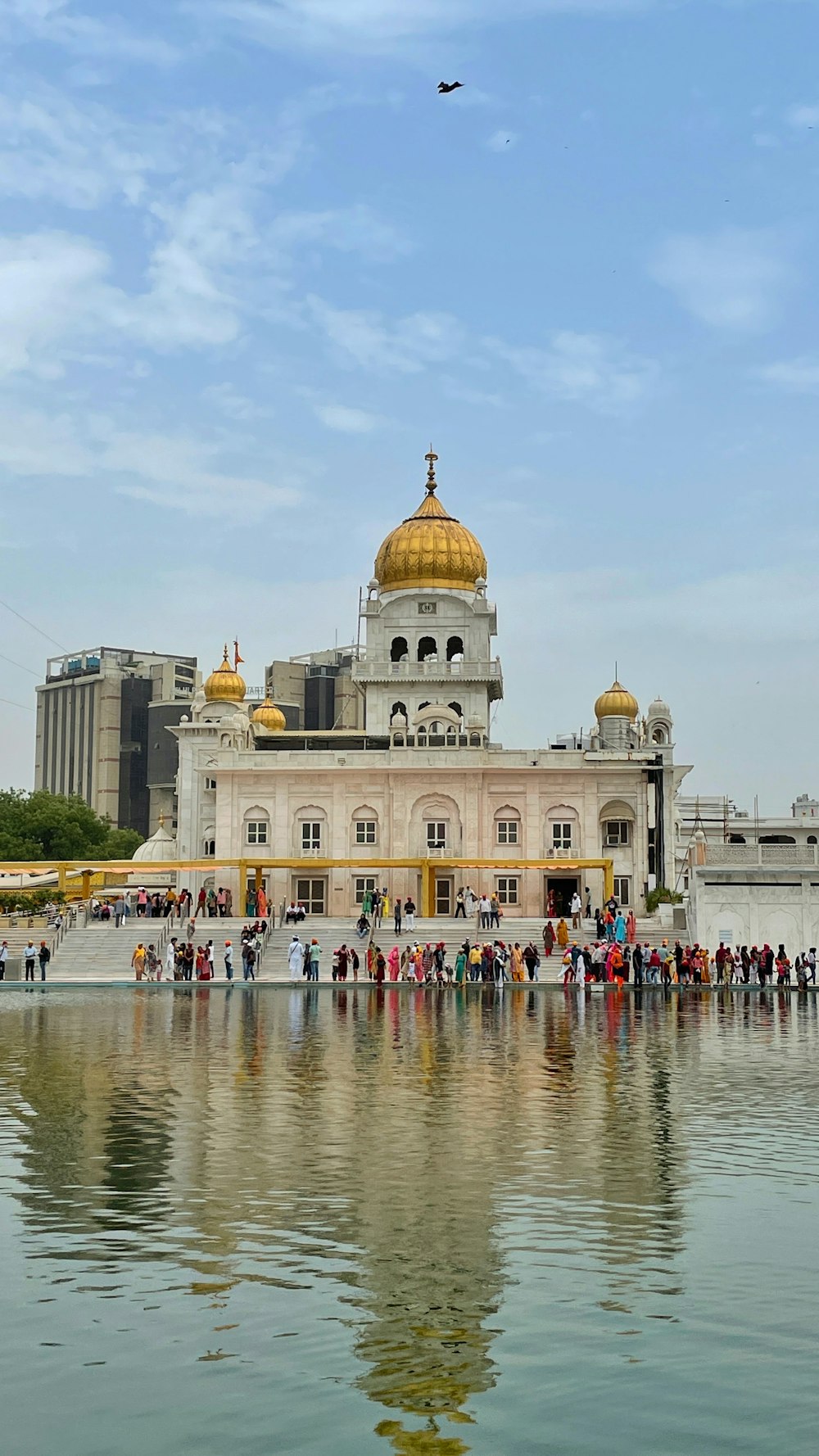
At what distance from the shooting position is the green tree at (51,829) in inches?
3302

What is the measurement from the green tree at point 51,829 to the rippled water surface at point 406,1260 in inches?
A: 2607

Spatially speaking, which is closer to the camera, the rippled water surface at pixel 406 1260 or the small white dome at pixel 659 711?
the rippled water surface at pixel 406 1260

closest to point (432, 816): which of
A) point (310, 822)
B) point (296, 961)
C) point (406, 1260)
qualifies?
point (310, 822)

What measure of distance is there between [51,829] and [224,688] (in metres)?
20.9

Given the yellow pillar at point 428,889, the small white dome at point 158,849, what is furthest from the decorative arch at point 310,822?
the small white dome at point 158,849

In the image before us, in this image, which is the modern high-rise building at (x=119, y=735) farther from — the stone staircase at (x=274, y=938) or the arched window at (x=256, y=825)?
the stone staircase at (x=274, y=938)

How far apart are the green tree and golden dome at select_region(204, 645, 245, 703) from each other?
18.5m

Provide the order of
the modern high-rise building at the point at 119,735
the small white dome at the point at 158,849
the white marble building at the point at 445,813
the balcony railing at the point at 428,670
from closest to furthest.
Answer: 1. the white marble building at the point at 445,813
2. the balcony railing at the point at 428,670
3. the small white dome at the point at 158,849
4. the modern high-rise building at the point at 119,735

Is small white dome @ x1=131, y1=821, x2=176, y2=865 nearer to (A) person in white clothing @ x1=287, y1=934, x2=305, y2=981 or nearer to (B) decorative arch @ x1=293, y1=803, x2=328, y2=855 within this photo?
(B) decorative arch @ x1=293, y1=803, x2=328, y2=855

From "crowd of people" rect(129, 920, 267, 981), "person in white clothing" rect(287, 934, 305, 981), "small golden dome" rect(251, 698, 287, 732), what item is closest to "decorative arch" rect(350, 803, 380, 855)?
"small golden dome" rect(251, 698, 287, 732)

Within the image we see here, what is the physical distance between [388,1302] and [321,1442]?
1.91 meters

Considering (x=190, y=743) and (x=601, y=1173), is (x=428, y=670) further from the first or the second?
(x=601, y=1173)

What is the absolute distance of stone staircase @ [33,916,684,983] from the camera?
43656 mm

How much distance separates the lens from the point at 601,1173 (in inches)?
483
